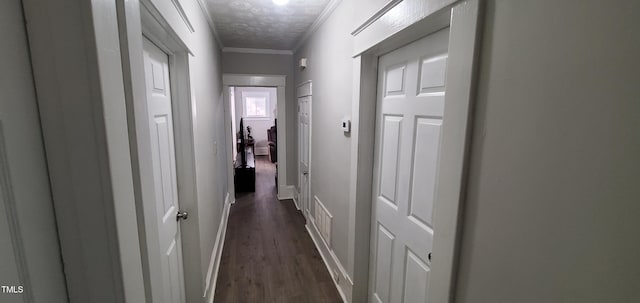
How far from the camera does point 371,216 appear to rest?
73.4 inches

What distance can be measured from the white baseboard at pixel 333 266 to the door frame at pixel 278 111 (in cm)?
137

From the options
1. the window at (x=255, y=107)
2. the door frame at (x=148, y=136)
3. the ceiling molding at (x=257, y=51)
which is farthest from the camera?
the window at (x=255, y=107)

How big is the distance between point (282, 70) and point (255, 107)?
5219 mm

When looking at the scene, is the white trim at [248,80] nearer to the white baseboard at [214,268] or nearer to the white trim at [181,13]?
the white baseboard at [214,268]

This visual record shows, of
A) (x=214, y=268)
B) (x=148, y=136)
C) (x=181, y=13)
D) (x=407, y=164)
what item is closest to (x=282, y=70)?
(x=181, y=13)

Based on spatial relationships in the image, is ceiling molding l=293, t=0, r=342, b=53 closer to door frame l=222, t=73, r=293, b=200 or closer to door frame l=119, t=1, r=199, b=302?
door frame l=222, t=73, r=293, b=200

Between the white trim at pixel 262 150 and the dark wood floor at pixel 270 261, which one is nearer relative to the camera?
the dark wood floor at pixel 270 261

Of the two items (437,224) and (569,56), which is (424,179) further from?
(569,56)

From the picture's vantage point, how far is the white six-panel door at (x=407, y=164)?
1.21 m

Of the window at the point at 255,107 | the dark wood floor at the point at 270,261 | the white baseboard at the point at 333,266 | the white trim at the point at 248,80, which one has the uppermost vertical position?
the white trim at the point at 248,80

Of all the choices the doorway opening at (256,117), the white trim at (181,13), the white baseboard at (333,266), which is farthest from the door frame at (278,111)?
the doorway opening at (256,117)

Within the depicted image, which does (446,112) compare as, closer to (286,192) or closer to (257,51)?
(257,51)

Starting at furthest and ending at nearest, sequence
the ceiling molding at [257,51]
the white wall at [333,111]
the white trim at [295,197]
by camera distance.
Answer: the white trim at [295,197] < the ceiling molding at [257,51] < the white wall at [333,111]

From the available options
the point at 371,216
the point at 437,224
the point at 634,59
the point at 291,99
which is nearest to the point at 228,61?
the point at 291,99
